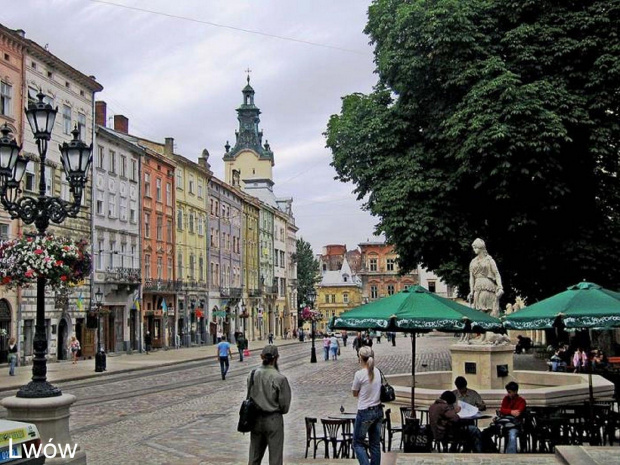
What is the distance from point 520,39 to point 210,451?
16.6 m

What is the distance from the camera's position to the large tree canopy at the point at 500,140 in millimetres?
22453

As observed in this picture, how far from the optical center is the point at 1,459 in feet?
23.0

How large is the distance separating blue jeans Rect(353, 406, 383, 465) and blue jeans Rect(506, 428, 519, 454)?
2.48 metres

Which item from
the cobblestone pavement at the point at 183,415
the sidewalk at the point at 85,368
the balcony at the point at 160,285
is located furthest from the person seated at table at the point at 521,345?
the balcony at the point at 160,285

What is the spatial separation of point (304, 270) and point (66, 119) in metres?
71.6

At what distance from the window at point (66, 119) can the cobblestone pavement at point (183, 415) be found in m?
18.2

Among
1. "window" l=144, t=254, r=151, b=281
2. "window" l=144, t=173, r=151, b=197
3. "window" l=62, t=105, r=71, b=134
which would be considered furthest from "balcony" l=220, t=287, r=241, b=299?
"window" l=62, t=105, r=71, b=134

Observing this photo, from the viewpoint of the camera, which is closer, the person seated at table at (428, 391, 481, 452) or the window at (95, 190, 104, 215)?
the person seated at table at (428, 391, 481, 452)

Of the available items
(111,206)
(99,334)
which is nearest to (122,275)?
(111,206)

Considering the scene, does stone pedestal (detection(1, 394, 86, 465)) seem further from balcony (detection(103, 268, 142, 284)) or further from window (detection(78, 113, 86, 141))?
balcony (detection(103, 268, 142, 284))

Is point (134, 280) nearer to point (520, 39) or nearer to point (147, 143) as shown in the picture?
point (147, 143)

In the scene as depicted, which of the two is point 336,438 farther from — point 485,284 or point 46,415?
point 485,284

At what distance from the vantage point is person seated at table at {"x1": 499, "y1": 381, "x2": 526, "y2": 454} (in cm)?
1134

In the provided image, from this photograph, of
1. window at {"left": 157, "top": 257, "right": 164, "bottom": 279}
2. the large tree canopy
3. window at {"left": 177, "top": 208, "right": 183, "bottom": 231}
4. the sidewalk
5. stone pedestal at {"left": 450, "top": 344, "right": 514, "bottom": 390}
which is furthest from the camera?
window at {"left": 177, "top": 208, "right": 183, "bottom": 231}
